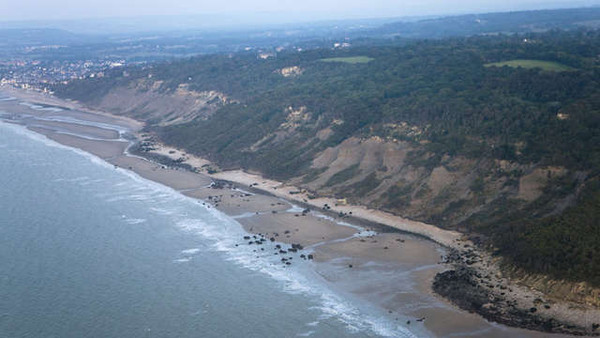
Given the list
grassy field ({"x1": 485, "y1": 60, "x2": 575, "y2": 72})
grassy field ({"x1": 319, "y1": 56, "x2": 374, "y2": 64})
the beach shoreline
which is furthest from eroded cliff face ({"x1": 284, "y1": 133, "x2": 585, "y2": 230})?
grassy field ({"x1": 319, "y1": 56, "x2": 374, "y2": 64})

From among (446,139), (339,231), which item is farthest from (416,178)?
(339,231)

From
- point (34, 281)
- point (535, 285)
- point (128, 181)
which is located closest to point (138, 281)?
point (34, 281)

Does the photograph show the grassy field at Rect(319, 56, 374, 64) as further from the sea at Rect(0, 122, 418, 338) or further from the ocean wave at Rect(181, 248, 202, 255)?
the ocean wave at Rect(181, 248, 202, 255)

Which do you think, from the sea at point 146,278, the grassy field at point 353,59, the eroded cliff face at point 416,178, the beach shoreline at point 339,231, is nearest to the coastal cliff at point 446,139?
the eroded cliff face at point 416,178

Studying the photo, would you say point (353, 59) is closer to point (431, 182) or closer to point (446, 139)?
point (446, 139)

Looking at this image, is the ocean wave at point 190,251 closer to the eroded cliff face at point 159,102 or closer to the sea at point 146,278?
the sea at point 146,278

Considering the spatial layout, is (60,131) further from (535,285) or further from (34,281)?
(535,285)
